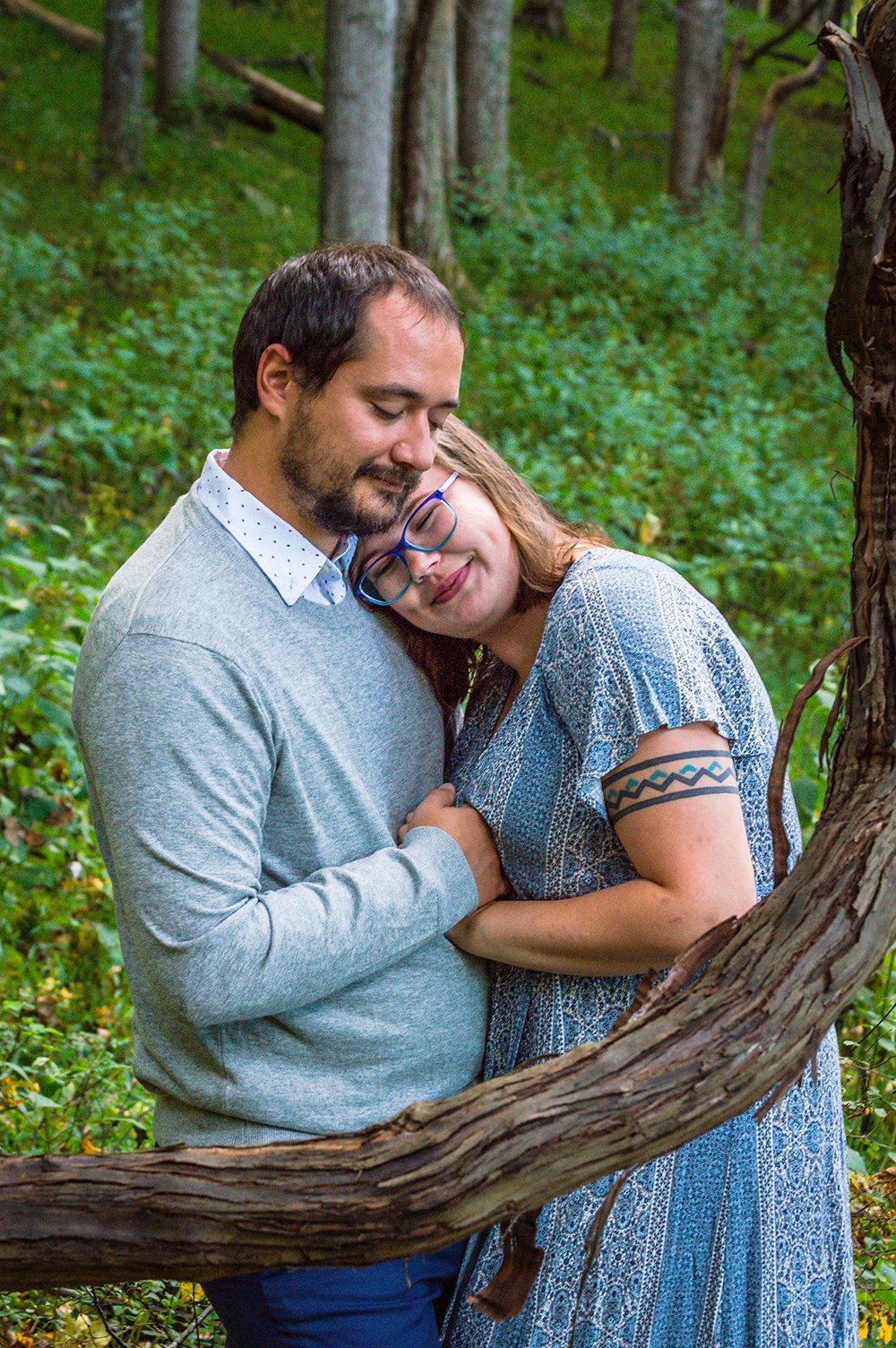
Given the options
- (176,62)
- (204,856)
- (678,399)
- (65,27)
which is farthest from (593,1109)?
(65,27)

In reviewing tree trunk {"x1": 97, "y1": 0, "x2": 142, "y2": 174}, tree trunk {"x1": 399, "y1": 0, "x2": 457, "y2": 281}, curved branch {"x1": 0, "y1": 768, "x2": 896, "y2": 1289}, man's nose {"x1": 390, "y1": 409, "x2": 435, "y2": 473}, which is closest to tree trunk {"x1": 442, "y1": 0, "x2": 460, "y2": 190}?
tree trunk {"x1": 399, "y1": 0, "x2": 457, "y2": 281}

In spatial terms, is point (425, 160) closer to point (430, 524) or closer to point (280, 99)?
point (280, 99)

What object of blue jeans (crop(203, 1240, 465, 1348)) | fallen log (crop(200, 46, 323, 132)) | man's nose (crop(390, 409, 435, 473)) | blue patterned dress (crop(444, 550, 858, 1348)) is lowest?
blue jeans (crop(203, 1240, 465, 1348))

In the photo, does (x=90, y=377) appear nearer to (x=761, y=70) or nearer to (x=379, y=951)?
(x=379, y=951)

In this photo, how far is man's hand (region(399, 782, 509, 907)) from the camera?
2.11 metres

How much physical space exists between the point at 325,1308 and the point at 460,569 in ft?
A: 3.75

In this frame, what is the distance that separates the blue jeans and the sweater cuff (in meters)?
0.51

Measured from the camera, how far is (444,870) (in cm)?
203


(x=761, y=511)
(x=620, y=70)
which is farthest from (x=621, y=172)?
(x=761, y=511)

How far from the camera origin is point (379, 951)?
1.92m

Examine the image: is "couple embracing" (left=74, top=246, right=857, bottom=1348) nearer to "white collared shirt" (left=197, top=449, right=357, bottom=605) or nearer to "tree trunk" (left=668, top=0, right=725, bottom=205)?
"white collared shirt" (left=197, top=449, right=357, bottom=605)

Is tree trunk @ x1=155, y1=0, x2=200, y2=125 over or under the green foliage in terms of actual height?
over

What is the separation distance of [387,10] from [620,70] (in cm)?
1866

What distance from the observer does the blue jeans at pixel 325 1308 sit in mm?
1951
